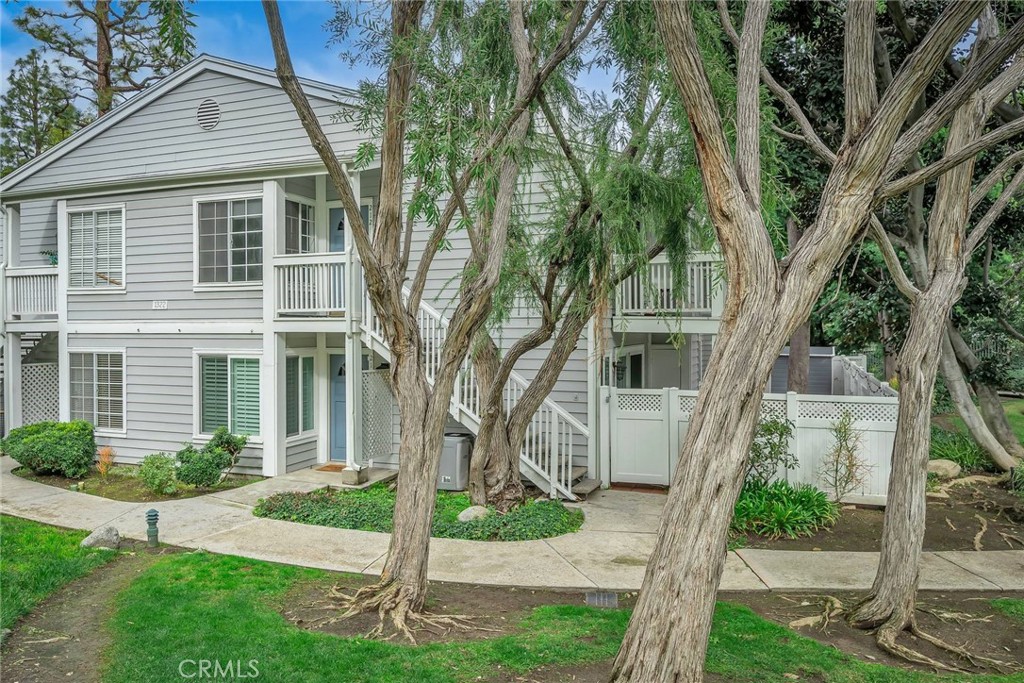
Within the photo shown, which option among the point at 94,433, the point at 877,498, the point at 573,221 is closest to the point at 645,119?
the point at 573,221

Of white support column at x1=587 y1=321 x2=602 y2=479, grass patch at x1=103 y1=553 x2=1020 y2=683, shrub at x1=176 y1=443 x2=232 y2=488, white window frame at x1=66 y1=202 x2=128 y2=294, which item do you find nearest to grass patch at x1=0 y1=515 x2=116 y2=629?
grass patch at x1=103 y1=553 x2=1020 y2=683

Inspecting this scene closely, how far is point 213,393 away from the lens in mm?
11312

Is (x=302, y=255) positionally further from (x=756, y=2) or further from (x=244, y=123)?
(x=756, y=2)

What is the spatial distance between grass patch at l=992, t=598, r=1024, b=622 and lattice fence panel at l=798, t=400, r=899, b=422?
3.08 meters

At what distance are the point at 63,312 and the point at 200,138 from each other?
432 centimetres

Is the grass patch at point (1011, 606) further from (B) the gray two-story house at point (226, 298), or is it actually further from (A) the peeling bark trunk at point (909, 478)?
(B) the gray two-story house at point (226, 298)

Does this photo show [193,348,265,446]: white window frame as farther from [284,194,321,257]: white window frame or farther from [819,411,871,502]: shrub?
[819,411,871,502]: shrub

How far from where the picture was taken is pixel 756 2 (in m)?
4.44

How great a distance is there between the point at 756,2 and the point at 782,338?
2.35 m

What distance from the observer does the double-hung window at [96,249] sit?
11984mm

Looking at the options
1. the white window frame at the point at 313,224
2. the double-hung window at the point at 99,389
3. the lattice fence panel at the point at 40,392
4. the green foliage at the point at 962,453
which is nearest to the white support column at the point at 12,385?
the lattice fence panel at the point at 40,392

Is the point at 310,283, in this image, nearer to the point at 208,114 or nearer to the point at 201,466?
the point at 201,466

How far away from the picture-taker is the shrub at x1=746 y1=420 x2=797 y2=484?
27.3ft

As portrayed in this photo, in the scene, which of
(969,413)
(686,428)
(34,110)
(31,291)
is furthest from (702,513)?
(34,110)
